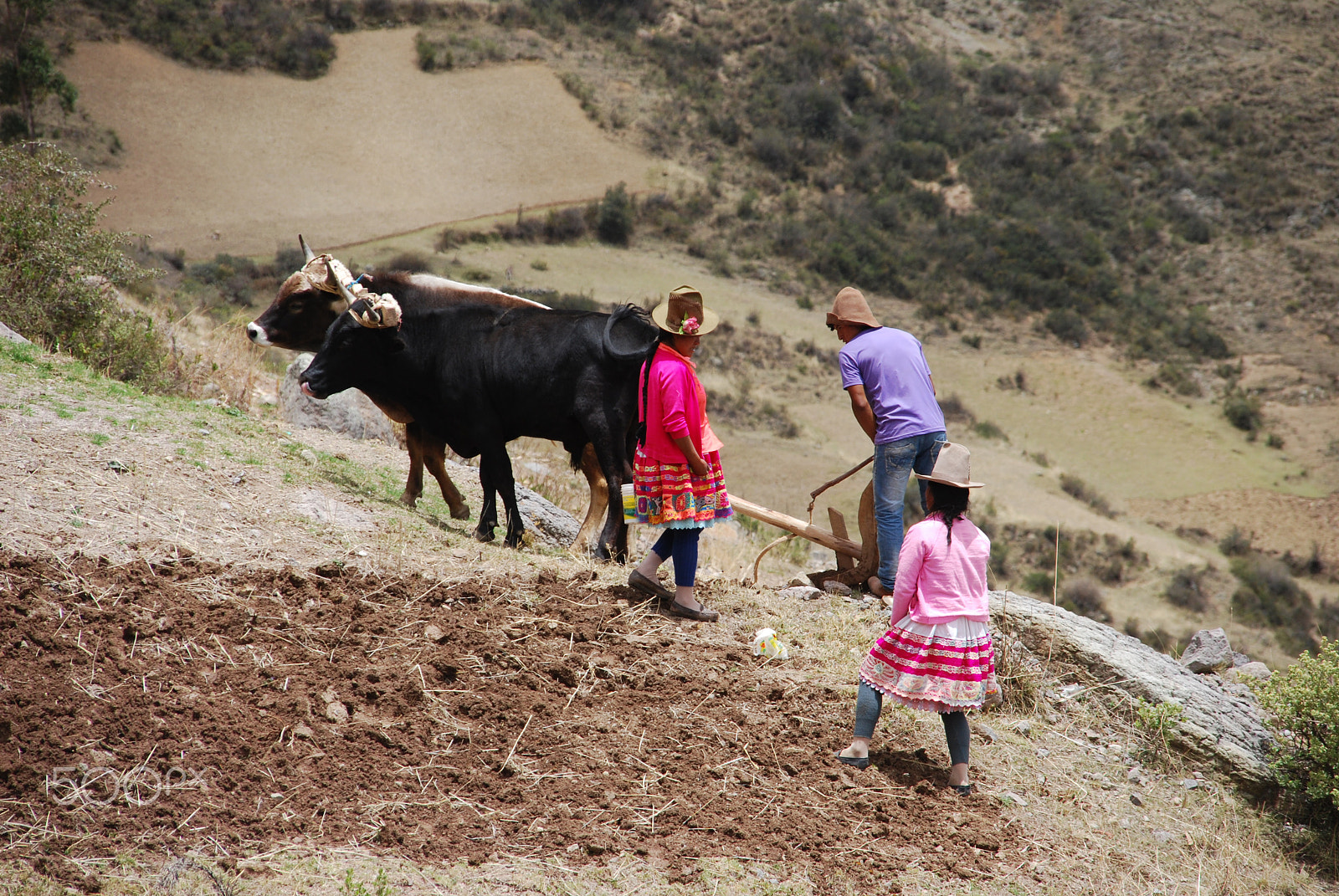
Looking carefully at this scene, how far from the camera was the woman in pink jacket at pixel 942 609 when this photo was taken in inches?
183

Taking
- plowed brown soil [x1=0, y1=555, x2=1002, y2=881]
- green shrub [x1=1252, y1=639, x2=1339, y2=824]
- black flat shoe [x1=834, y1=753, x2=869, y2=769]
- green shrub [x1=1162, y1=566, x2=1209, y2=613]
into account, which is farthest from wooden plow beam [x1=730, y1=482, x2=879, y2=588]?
green shrub [x1=1162, y1=566, x2=1209, y2=613]

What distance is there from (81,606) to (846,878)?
3.60 metres

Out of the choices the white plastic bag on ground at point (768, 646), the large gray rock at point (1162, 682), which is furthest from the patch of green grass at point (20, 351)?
the large gray rock at point (1162, 682)

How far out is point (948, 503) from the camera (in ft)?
15.4

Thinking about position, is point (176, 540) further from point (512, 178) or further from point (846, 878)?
point (512, 178)

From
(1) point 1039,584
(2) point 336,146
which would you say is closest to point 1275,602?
(1) point 1039,584

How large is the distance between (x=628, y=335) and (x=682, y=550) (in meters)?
1.98

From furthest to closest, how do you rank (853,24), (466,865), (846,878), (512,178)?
(853,24) → (512,178) → (846,878) → (466,865)

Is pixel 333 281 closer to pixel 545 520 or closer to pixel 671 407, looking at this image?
pixel 545 520

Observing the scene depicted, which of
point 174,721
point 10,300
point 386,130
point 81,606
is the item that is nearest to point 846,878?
point 174,721

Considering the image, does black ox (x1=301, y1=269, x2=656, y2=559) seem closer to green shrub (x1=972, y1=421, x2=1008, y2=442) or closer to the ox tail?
the ox tail

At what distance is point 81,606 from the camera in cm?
477

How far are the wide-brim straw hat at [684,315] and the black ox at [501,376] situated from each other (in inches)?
58.5

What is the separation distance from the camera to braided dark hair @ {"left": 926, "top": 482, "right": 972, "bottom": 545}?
4.69 metres
